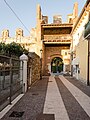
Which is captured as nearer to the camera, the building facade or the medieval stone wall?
the building facade

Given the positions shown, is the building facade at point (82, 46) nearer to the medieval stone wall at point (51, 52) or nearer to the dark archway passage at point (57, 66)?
the medieval stone wall at point (51, 52)

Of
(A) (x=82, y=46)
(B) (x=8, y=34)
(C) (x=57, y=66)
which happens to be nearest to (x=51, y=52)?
(C) (x=57, y=66)

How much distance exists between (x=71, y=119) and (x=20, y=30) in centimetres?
3239

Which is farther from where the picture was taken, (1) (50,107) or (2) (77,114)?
(1) (50,107)

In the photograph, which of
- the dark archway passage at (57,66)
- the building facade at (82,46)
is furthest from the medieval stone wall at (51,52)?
the building facade at (82,46)

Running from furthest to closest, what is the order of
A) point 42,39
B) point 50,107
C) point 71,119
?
point 42,39 → point 50,107 → point 71,119

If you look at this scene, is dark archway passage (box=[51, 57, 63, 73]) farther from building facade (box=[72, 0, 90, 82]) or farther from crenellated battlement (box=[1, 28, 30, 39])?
building facade (box=[72, 0, 90, 82])

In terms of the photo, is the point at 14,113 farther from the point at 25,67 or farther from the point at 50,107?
the point at 25,67

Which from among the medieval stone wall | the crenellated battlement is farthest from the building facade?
the crenellated battlement

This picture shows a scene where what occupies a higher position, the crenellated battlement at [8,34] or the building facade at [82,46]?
the crenellated battlement at [8,34]

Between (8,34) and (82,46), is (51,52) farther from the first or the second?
(82,46)

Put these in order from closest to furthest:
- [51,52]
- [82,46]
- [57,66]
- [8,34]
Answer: [82,46] → [51,52] → [8,34] → [57,66]

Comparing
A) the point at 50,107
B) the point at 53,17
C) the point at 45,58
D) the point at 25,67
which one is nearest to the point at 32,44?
the point at 45,58

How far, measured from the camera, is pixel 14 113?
5316 millimetres
